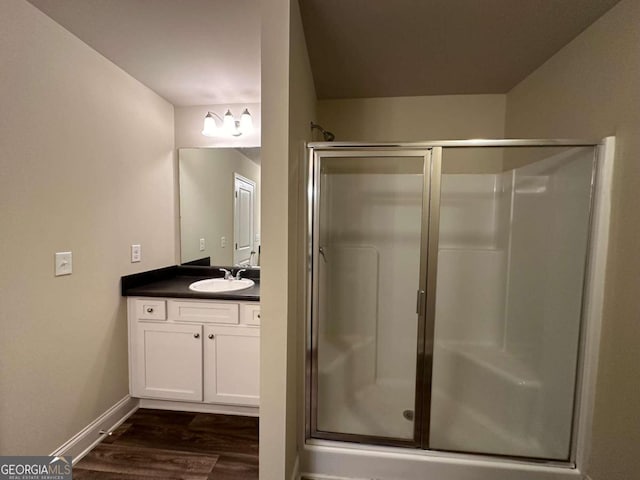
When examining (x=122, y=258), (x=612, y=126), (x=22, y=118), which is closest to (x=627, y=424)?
(x=612, y=126)

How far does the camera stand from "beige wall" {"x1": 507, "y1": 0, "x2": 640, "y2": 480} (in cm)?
119

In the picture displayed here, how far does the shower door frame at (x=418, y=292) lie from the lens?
1.44 m

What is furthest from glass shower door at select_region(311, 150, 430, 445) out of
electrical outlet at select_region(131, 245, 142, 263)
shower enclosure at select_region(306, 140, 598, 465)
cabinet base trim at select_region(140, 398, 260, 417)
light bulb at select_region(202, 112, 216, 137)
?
electrical outlet at select_region(131, 245, 142, 263)

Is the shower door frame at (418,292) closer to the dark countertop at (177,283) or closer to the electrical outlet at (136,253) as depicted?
the dark countertop at (177,283)

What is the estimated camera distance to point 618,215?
1.28 metres

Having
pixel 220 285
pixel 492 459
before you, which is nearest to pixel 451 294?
pixel 492 459

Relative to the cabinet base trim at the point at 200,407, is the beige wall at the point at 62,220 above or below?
above

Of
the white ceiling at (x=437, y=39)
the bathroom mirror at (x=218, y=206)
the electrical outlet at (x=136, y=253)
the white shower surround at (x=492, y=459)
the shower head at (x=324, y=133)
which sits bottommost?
the white shower surround at (x=492, y=459)

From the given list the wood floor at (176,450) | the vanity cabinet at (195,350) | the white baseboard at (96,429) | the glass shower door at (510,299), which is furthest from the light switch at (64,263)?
the glass shower door at (510,299)

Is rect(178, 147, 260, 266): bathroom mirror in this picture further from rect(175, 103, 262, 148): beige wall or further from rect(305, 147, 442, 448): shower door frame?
rect(305, 147, 442, 448): shower door frame

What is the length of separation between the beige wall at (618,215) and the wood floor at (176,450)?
176 cm

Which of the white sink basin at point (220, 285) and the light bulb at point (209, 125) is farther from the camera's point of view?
the light bulb at point (209, 125)

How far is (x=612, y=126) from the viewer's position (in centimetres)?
129

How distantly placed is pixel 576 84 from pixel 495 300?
4.78 ft
